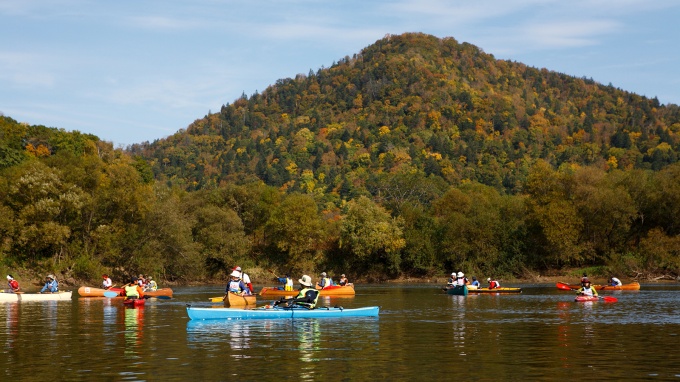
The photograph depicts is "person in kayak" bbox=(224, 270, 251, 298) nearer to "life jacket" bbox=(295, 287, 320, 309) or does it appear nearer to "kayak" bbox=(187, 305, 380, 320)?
"kayak" bbox=(187, 305, 380, 320)

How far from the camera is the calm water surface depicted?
802 inches

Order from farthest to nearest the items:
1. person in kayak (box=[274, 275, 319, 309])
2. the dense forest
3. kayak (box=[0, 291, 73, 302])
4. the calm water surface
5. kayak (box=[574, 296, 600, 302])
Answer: the dense forest
kayak (box=[0, 291, 73, 302])
kayak (box=[574, 296, 600, 302])
person in kayak (box=[274, 275, 319, 309])
the calm water surface

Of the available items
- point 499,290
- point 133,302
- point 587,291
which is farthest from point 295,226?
point 587,291

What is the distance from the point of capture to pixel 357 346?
25812 millimetres

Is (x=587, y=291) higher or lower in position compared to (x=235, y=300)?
lower

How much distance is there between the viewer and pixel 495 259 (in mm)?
88688

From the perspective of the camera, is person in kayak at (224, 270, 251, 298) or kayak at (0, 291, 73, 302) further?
kayak at (0, 291, 73, 302)

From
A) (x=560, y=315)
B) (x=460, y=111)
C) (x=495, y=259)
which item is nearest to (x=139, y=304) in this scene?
(x=560, y=315)

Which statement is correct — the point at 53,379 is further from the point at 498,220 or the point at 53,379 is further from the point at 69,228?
the point at 498,220

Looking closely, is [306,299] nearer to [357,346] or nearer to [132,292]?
[357,346]

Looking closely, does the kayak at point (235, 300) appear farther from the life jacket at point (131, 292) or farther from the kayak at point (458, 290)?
the kayak at point (458, 290)

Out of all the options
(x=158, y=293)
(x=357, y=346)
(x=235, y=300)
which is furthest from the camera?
(x=158, y=293)

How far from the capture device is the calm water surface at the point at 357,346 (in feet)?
66.8

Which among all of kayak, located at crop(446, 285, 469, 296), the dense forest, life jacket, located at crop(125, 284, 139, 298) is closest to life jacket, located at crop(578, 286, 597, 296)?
kayak, located at crop(446, 285, 469, 296)
